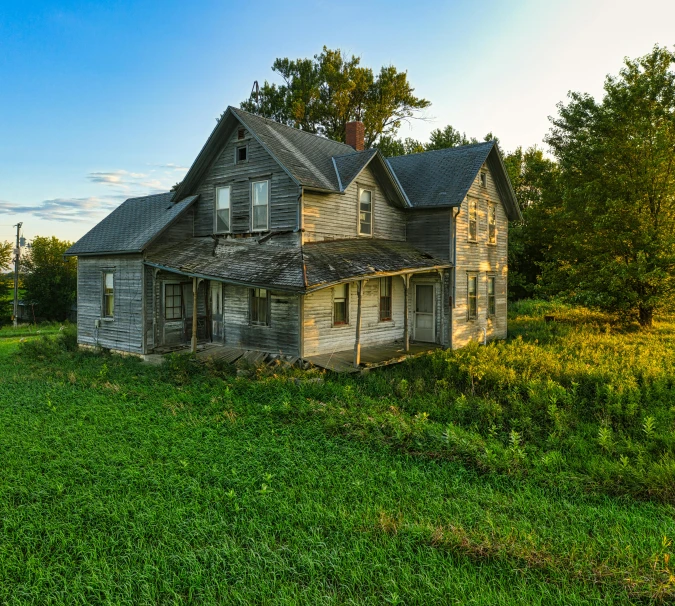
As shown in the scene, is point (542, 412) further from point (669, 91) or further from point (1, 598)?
point (669, 91)

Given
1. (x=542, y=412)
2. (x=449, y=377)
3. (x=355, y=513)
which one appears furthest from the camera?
(x=449, y=377)

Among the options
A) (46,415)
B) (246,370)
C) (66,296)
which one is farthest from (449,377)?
(66,296)

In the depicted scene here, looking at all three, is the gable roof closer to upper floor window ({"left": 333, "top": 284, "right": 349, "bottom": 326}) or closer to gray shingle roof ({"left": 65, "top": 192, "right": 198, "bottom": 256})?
upper floor window ({"left": 333, "top": 284, "right": 349, "bottom": 326})

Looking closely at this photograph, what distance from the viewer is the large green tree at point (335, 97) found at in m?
36.3

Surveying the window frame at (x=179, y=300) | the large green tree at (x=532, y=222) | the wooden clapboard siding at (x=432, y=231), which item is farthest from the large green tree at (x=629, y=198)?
the window frame at (x=179, y=300)

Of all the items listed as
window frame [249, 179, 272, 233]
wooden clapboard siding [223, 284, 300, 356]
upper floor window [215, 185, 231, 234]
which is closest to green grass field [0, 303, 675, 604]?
wooden clapboard siding [223, 284, 300, 356]

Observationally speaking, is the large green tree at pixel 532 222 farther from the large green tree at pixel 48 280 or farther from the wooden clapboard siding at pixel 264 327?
the large green tree at pixel 48 280

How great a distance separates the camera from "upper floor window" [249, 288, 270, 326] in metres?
15.3

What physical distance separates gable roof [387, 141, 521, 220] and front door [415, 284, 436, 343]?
11.3 ft

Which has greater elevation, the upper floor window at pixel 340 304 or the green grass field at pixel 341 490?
the upper floor window at pixel 340 304

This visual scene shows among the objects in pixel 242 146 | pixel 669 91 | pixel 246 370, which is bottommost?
pixel 246 370

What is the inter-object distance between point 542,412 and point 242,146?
12971 mm

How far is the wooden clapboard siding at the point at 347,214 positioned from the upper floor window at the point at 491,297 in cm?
517

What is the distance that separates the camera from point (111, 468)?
7281 mm
